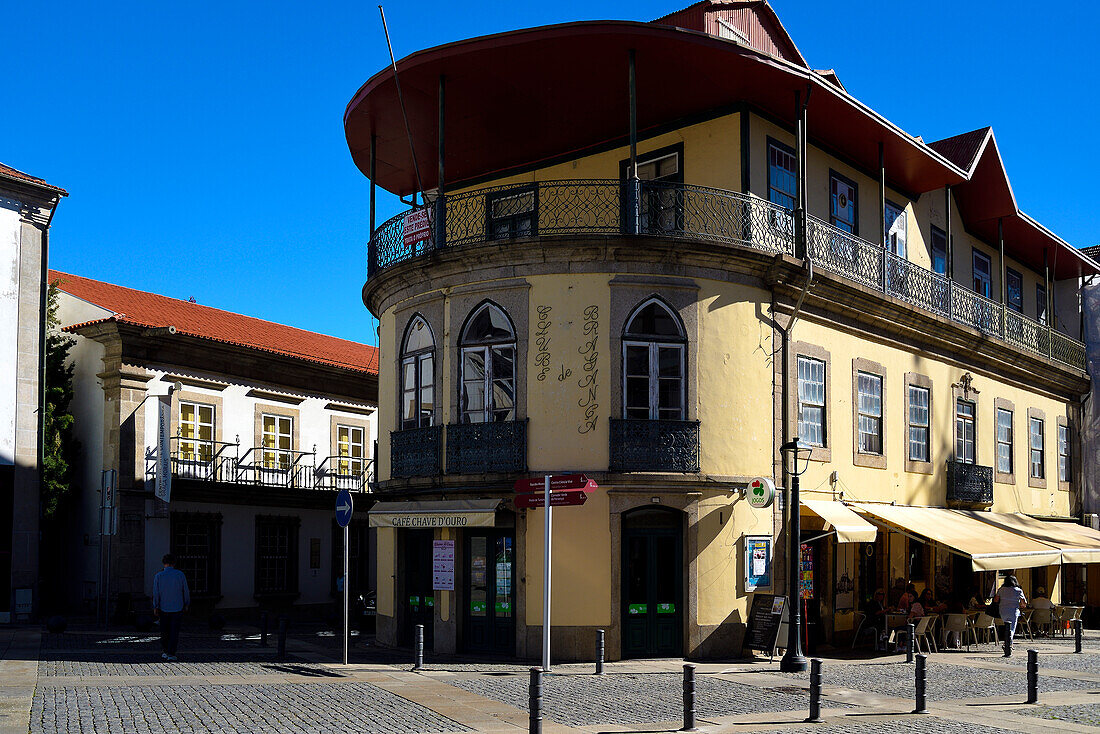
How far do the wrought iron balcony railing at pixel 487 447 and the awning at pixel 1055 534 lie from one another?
39.6 feet

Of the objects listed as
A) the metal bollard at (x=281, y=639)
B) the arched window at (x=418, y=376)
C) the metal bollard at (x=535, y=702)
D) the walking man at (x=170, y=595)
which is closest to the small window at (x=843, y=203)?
the arched window at (x=418, y=376)

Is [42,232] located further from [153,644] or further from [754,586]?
[754,586]

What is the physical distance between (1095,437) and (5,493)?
30.2 m

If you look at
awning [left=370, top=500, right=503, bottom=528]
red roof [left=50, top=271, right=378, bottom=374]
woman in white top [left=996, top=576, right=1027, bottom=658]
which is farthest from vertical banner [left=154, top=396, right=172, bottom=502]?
woman in white top [left=996, top=576, right=1027, bottom=658]

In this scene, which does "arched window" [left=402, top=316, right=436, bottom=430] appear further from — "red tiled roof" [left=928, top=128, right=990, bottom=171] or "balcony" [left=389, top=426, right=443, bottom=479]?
"red tiled roof" [left=928, top=128, right=990, bottom=171]

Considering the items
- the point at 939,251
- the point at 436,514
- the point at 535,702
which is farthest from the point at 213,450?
the point at 535,702

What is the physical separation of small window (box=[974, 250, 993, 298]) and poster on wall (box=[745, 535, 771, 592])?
13.5 m

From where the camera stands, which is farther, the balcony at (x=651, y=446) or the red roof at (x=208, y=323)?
the red roof at (x=208, y=323)

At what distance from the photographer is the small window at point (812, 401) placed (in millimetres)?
21000

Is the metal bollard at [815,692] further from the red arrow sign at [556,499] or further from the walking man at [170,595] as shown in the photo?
the walking man at [170,595]

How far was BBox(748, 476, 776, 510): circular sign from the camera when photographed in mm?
18312

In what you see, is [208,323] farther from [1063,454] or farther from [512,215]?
[1063,454]

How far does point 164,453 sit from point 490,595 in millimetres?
11115

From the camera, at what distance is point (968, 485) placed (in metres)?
26.2
